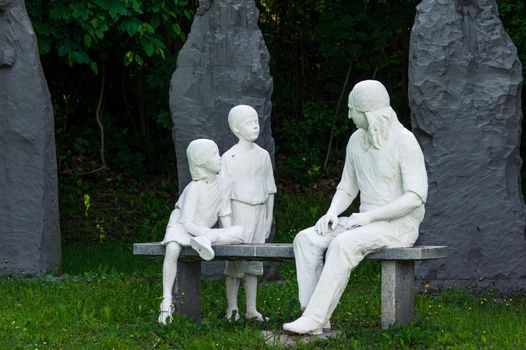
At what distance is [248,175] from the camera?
9094mm

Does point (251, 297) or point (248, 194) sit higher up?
point (248, 194)

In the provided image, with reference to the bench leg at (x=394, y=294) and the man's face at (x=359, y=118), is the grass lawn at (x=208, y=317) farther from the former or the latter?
the man's face at (x=359, y=118)

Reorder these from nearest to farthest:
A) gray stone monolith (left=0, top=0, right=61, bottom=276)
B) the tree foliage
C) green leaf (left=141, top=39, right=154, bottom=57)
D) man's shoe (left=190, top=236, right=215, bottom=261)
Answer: man's shoe (left=190, top=236, right=215, bottom=261)
gray stone monolith (left=0, top=0, right=61, bottom=276)
green leaf (left=141, top=39, right=154, bottom=57)
the tree foliage

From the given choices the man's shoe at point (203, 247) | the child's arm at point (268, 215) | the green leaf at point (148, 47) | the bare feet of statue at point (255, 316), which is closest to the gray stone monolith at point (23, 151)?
the green leaf at point (148, 47)

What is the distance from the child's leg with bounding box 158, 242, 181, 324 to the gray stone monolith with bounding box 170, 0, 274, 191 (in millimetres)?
3370

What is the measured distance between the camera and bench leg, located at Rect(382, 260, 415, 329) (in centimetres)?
783

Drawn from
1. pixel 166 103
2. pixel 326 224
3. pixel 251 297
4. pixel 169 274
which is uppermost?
pixel 166 103

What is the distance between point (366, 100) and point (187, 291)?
206cm

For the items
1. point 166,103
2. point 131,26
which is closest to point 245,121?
point 131,26

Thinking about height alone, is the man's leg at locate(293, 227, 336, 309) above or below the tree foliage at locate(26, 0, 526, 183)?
below

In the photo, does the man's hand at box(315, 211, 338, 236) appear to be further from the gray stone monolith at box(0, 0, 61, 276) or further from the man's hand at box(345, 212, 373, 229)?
the gray stone monolith at box(0, 0, 61, 276)

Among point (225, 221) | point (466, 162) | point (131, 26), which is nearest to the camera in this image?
point (225, 221)

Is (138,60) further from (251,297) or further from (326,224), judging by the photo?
(326,224)

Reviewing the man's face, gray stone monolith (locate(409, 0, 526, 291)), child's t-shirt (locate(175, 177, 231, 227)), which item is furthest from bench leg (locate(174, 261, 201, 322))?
gray stone monolith (locate(409, 0, 526, 291))
